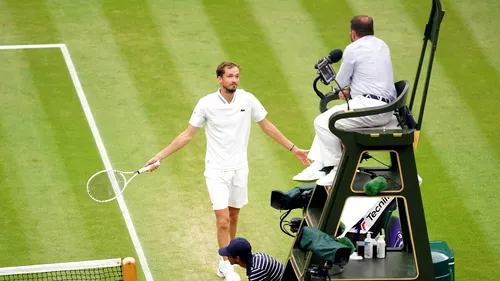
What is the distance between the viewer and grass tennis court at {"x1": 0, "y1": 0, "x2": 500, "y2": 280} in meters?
16.2

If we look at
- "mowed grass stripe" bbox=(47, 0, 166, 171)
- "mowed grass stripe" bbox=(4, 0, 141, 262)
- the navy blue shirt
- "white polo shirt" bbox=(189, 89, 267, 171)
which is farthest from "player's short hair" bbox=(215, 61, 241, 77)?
"mowed grass stripe" bbox=(47, 0, 166, 171)

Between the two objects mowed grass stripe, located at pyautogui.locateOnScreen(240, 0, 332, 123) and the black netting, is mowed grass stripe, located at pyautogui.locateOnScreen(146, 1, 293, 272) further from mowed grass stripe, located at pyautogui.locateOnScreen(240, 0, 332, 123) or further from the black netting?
the black netting

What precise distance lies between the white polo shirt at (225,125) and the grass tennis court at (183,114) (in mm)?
1600

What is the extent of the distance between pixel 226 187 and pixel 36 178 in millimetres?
3856

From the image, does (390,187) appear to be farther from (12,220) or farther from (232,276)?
(12,220)

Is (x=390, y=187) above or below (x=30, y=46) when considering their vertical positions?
above

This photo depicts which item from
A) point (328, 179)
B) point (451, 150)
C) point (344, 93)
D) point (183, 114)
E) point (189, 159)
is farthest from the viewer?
point (183, 114)

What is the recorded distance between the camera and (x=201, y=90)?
19578 mm

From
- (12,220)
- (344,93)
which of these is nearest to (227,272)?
(12,220)

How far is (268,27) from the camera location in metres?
21.4

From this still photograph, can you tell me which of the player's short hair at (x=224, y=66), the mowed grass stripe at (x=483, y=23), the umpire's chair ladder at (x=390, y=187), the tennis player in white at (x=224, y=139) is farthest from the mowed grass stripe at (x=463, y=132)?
the player's short hair at (x=224, y=66)

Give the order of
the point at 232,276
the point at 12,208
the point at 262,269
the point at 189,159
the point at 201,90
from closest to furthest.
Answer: the point at 262,269 < the point at 232,276 < the point at 12,208 < the point at 189,159 < the point at 201,90

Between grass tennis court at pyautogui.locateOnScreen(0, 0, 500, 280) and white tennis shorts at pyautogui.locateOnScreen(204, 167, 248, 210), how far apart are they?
3.59ft

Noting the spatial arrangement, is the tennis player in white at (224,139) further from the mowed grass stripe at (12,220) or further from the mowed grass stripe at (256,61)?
the mowed grass stripe at (256,61)
